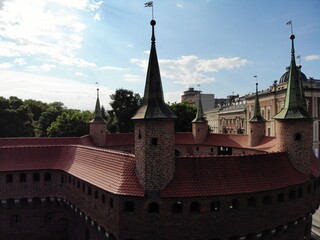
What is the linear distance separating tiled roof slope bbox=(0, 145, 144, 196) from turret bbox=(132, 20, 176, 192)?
34.0 inches

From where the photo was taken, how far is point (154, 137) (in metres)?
20.1

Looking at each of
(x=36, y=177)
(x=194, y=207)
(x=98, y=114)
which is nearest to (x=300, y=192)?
(x=194, y=207)

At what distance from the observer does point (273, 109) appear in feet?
217

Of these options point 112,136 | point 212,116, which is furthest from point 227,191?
point 212,116

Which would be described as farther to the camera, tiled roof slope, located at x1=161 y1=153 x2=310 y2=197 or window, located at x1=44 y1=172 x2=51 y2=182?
window, located at x1=44 y1=172 x2=51 y2=182

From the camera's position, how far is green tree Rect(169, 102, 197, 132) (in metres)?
70.4

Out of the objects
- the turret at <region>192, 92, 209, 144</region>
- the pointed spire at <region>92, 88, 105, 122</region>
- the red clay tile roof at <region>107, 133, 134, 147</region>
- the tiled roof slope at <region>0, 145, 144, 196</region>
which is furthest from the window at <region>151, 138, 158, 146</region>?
the turret at <region>192, 92, 209, 144</region>

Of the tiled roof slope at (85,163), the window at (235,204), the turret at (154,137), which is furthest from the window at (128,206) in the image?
the window at (235,204)

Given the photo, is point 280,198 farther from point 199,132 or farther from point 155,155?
point 199,132

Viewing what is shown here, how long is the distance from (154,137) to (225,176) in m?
5.28

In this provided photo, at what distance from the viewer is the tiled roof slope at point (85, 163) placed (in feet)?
66.6

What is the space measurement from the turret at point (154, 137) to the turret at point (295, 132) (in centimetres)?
1020

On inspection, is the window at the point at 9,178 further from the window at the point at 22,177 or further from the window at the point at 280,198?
the window at the point at 280,198

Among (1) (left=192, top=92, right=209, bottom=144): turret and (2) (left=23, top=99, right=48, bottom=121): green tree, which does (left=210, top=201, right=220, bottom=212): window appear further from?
(2) (left=23, top=99, right=48, bottom=121): green tree
